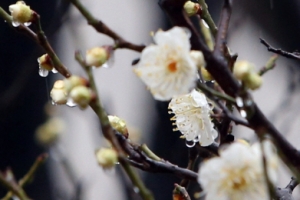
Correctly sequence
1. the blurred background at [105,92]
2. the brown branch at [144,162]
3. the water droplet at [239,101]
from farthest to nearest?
the blurred background at [105,92] → the brown branch at [144,162] → the water droplet at [239,101]

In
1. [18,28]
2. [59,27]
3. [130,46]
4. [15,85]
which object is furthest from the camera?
[15,85]

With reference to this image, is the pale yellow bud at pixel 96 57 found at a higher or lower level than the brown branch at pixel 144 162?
higher

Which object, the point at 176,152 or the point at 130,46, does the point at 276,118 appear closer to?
the point at 176,152

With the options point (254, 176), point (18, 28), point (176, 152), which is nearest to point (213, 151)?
point (254, 176)

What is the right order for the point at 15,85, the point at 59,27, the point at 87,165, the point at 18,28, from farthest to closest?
the point at 87,165, the point at 15,85, the point at 59,27, the point at 18,28

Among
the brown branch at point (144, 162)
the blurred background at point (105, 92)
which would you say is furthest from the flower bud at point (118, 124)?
the blurred background at point (105, 92)

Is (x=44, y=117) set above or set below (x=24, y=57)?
below

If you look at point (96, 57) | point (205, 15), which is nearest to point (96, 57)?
point (96, 57)

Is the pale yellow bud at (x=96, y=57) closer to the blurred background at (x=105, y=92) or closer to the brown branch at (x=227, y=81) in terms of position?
the brown branch at (x=227, y=81)
